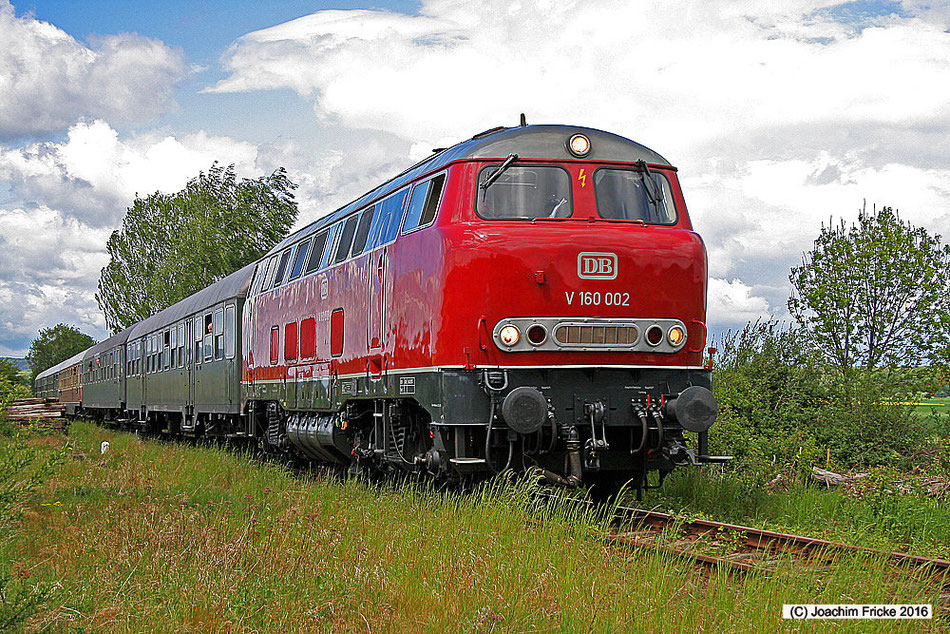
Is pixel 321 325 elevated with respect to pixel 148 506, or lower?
elevated

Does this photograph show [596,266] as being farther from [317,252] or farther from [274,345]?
[274,345]

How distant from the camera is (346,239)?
1259cm

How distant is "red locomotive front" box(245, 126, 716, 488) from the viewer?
30.1 feet

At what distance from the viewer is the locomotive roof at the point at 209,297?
18.2 metres

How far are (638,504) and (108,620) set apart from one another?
6.28m

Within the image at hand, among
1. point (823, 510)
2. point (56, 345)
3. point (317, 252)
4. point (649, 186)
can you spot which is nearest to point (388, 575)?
point (649, 186)

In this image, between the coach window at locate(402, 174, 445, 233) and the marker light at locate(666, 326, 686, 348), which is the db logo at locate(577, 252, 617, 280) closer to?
the marker light at locate(666, 326, 686, 348)

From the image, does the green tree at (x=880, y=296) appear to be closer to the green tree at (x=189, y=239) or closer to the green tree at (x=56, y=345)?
the green tree at (x=189, y=239)

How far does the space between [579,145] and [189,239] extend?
38210 mm

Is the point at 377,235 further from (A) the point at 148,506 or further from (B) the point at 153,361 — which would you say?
(B) the point at 153,361

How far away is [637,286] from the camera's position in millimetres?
9461

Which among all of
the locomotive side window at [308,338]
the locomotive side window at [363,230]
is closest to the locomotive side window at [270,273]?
the locomotive side window at [308,338]

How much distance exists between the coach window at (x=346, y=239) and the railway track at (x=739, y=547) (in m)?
4.48

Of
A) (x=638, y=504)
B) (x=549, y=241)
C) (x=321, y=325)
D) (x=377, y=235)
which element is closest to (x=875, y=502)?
(x=638, y=504)
